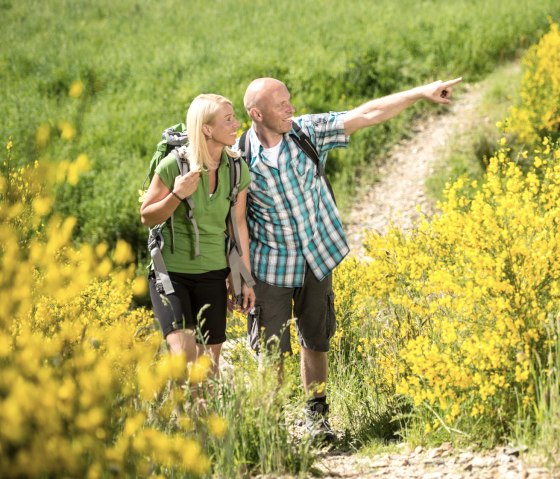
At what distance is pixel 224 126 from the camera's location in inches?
158

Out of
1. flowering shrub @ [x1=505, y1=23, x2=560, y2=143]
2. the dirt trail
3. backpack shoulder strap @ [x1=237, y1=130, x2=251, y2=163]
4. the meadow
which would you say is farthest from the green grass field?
backpack shoulder strap @ [x1=237, y1=130, x2=251, y2=163]

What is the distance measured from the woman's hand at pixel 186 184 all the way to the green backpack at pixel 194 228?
13 cm

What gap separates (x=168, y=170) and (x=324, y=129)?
3.15 feet

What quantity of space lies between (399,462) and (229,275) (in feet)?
4.14

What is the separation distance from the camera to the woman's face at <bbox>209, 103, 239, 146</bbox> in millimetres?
4020

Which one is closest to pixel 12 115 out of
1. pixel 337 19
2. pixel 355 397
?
pixel 337 19

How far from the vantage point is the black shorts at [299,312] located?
443 cm

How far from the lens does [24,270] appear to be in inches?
108

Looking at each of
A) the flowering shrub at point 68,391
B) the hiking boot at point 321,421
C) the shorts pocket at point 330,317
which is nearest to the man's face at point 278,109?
the shorts pocket at point 330,317

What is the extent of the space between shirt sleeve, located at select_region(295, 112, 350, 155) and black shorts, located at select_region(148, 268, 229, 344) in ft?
2.90

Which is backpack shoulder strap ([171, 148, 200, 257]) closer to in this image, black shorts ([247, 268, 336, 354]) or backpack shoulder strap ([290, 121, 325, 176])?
black shorts ([247, 268, 336, 354])

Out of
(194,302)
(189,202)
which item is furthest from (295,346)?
(189,202)

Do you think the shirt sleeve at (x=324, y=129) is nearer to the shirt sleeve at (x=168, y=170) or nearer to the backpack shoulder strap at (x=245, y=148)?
the backpack shoulder strap at (x=245, y=148)

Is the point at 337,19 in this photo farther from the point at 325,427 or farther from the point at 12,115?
the point at 325,427
